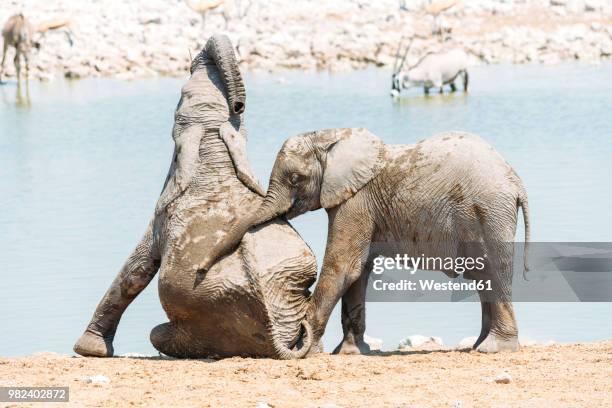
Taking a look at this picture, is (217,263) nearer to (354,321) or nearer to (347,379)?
(354,321)

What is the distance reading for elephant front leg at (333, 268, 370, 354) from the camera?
864 centimetres

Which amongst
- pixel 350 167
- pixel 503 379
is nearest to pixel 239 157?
pixel 350 167

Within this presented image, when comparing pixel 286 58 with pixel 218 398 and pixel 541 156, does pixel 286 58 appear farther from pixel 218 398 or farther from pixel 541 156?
pixel 218 398

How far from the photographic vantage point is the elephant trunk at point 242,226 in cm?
827

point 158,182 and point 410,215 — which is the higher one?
point 410,215

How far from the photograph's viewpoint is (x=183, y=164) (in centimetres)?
862

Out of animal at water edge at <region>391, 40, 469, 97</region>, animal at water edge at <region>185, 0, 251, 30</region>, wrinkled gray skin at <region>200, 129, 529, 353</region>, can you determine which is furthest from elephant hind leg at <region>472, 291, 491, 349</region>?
animal at water edge at <region>185, 0, 251, 30</region>

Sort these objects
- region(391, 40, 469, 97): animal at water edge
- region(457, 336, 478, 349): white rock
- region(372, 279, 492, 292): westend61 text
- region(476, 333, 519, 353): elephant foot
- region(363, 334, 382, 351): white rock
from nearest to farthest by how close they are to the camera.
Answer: region(476, 333, 519, 353): elephant foot
region(372, 279, 492, 292): westend61 text
region(457, 336, 478, 349): white rock
region(363, 334, 382, 351): white rock
region(391, 40, 469, 97): animal at water edge

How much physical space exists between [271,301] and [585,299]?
131 inches

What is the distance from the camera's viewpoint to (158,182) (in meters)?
17.9

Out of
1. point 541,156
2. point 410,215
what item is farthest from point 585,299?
point 541,156

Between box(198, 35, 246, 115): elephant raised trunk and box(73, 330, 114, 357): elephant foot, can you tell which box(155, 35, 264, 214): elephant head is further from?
box(73, 330, 114, 357): elephant foot

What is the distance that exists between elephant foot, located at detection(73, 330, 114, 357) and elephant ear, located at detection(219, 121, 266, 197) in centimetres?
139

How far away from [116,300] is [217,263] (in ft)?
3.06
